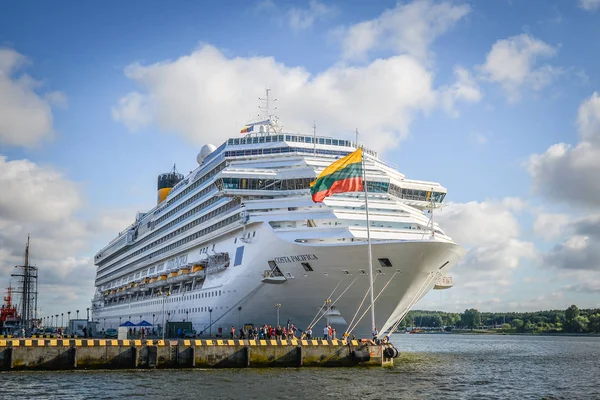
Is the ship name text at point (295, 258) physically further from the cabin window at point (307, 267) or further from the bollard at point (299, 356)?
the bollard at point (299, 356)

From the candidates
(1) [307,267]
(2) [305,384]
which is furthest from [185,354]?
(1) [307,267]

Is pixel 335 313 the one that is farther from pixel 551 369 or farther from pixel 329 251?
pixel 551 369

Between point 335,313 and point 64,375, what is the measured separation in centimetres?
1639

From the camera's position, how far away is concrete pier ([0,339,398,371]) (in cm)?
3259

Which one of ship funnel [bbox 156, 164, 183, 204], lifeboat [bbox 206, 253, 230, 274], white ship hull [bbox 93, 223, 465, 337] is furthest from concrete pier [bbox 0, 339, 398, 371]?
ship funnel [bbox 156, 164, 183, 204]

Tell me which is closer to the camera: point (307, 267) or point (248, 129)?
point (307, 267)

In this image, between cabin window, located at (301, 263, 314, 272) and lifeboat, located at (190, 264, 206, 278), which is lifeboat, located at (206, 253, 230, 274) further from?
cabin window, located at (301, 263, 314, 272)

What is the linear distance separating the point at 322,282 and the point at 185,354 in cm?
969

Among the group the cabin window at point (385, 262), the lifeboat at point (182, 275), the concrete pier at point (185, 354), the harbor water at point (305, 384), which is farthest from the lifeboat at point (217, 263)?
the harbor water at point (305, 384)

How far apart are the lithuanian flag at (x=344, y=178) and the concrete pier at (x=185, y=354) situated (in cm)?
860

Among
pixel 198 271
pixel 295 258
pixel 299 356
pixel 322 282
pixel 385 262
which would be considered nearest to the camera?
pixel 299 356

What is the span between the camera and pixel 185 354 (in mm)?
33906

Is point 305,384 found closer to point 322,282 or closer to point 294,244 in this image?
point 322,282

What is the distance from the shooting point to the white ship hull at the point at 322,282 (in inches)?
1491
